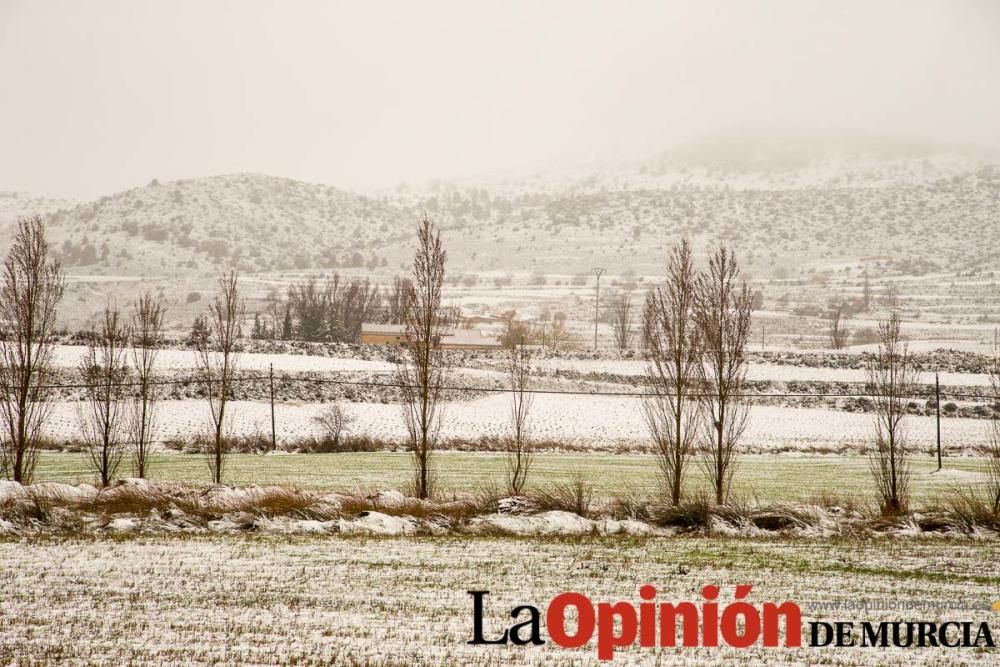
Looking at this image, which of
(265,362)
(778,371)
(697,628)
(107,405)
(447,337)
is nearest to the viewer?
(697,628)

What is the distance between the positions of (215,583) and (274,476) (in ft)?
65.7

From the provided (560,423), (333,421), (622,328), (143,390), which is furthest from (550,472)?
(622,328)

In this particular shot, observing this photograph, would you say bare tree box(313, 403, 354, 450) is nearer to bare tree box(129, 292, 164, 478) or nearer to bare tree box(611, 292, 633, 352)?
bare tree box(129, 292, 164, 478)

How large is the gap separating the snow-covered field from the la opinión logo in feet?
0.69

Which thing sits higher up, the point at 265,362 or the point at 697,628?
the point at 265,362

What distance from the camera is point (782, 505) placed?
2069 cm

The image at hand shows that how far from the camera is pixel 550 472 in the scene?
3547 cm

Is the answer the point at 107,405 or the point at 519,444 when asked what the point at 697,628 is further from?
the point at 107,405

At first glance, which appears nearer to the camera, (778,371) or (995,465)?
(995,465)

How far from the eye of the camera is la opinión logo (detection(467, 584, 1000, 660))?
416 inches

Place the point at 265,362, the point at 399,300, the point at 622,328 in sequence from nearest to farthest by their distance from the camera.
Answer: the point at 265,362 < the point at 622,328 < the point at 399,300

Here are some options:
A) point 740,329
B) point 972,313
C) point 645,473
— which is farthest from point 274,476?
point 972,313

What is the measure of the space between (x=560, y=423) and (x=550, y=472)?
2032cm

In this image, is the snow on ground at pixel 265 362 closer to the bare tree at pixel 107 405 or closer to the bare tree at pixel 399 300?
the bare tree at pixel 399 300
